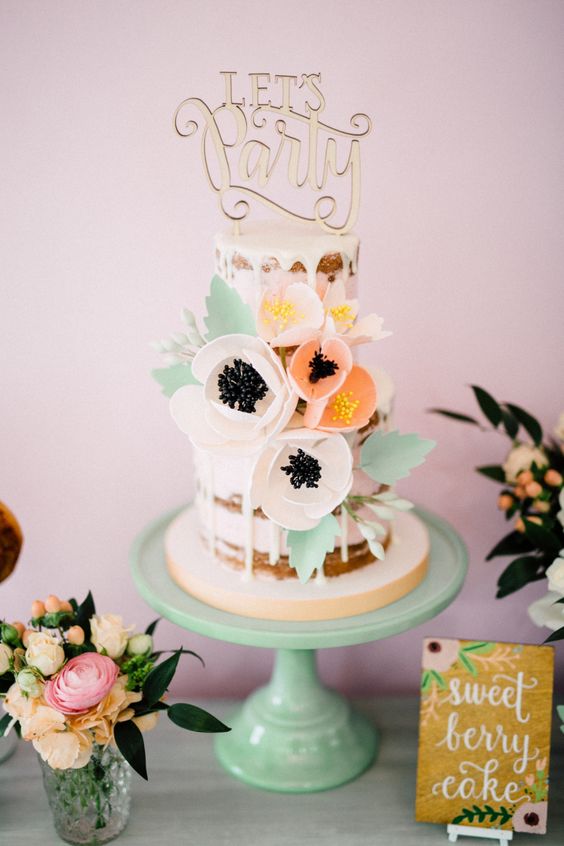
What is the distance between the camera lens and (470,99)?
1.19 meters

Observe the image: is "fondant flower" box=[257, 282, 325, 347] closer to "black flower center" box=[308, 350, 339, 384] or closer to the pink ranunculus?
"black flower center" box=[308, 350, 339, 384]

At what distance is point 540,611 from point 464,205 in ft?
1.96

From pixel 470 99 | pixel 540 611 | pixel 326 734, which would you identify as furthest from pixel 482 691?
pixel 470 99

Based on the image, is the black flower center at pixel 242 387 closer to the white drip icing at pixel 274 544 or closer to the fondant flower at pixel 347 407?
the fondant flower at pixel 347 407

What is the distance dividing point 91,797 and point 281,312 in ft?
2.11

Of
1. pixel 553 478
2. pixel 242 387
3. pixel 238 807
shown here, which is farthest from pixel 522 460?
pixel 238 807

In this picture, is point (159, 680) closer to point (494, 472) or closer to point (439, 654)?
point (439, 654)

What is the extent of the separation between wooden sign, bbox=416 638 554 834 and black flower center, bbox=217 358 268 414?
1.28ft

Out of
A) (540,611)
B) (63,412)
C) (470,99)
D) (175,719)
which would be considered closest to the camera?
(175,719)

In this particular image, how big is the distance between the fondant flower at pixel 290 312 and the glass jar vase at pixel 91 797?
21.4 inches

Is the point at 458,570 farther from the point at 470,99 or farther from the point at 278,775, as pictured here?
the point at 470,99

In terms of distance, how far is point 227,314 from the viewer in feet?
3.02

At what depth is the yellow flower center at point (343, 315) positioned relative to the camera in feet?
3.02

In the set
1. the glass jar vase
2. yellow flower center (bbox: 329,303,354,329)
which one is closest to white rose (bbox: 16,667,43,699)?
the glass jar vase
